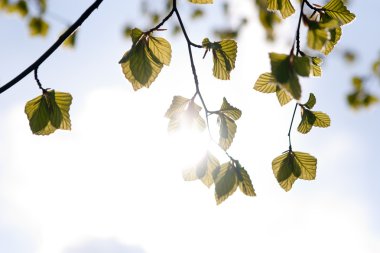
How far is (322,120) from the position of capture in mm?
1357

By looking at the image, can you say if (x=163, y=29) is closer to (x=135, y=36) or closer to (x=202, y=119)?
(x=135, y=36)

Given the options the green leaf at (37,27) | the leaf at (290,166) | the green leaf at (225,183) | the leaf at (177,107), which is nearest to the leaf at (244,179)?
the green leaf at (225,183)

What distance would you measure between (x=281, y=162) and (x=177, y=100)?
0.41 meters

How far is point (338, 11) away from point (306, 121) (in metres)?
0.38

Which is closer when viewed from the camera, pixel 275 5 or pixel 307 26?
pixel 307 26

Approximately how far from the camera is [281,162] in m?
1.28

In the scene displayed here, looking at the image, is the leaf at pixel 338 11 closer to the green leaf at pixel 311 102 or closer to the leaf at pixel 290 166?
the green leaf at pixel 311 102

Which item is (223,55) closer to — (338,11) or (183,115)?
(183,115)

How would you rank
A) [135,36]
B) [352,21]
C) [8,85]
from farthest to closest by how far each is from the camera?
[352,21]
[135,36]
[8,85]

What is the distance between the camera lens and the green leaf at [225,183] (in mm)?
1105

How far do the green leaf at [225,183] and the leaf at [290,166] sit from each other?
20cm

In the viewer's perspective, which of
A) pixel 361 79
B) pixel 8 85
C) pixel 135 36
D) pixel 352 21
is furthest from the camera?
pixel 361 79

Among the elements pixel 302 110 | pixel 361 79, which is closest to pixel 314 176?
pixel 302 110

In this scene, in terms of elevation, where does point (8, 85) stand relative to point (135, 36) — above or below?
below
